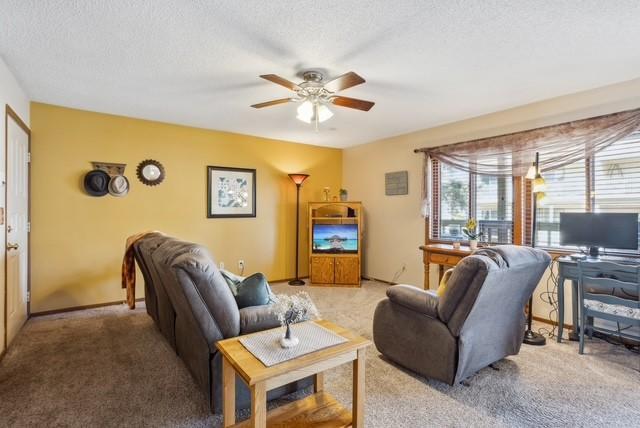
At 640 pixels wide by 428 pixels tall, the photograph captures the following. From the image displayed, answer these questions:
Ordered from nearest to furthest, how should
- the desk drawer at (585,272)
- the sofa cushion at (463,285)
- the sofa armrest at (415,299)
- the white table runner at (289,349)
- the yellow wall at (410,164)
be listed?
the white table runner at (289,349)
the sofa cushion at (463,285)
the sofa armrest at (415,299)
the desk drawer at (585,272)
the yellow wall at (410,164)

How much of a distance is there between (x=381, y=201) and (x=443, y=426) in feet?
13.2

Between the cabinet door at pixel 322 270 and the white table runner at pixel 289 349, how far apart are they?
330 cm

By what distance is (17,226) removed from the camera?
3197 millimetres

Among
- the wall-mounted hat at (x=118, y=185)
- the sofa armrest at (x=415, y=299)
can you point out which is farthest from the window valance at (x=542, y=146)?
the wall-mounted hat at (x=118, y=185)

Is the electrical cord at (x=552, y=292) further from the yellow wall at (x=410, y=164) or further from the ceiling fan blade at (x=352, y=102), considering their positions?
the ceiling fan blade at (x=352, y=102)

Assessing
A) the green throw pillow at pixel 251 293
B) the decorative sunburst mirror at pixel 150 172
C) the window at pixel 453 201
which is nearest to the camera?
the green throw pillow at pixel 251 293

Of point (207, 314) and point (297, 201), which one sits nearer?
point (207, 314)

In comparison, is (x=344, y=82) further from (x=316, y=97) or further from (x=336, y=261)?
(x=336, y=261)

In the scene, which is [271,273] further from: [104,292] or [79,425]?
[79,425]

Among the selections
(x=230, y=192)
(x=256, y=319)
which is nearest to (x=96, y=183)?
(x=230, y=192)

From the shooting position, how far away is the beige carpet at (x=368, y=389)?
199 centimetres

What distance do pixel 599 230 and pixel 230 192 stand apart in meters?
4.45

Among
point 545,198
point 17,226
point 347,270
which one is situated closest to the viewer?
point 17,226

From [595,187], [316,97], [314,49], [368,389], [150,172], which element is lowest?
[368,389]
